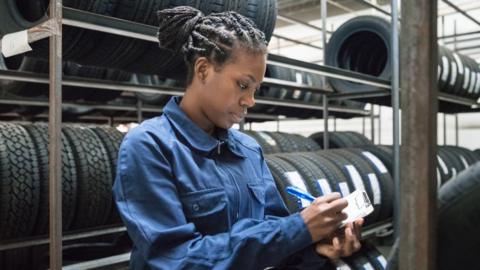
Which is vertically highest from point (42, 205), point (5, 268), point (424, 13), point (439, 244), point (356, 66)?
point (356, 66)

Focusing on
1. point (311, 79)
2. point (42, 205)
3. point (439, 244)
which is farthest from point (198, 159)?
point (311, 79)

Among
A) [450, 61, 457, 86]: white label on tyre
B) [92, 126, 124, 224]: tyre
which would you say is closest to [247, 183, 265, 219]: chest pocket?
[92, 126, 124, 224]: tyre

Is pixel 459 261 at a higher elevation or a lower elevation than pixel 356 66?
lower

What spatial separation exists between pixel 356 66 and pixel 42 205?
314cm

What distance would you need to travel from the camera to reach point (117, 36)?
2.12 m

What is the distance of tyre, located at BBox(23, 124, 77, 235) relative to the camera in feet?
7.04

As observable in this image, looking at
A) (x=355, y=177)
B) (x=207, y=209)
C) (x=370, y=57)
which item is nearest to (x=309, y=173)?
(x=355, y=177)

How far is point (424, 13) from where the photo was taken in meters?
0.65

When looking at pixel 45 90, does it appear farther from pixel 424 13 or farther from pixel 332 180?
pixel 424 13

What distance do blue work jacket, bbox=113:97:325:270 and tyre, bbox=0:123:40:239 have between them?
1.16 metres

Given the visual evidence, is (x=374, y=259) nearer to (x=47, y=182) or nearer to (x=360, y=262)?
(x=360, y=262)

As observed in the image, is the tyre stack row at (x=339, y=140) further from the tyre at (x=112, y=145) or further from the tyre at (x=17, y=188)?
the tyre at (x=17, y=188)

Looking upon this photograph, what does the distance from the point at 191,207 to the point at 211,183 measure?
8 cm

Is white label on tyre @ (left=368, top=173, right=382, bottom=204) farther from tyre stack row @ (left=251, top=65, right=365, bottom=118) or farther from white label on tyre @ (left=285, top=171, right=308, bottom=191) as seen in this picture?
tyre stack row @ (left=251, top=65, right=365, bottom=118)
